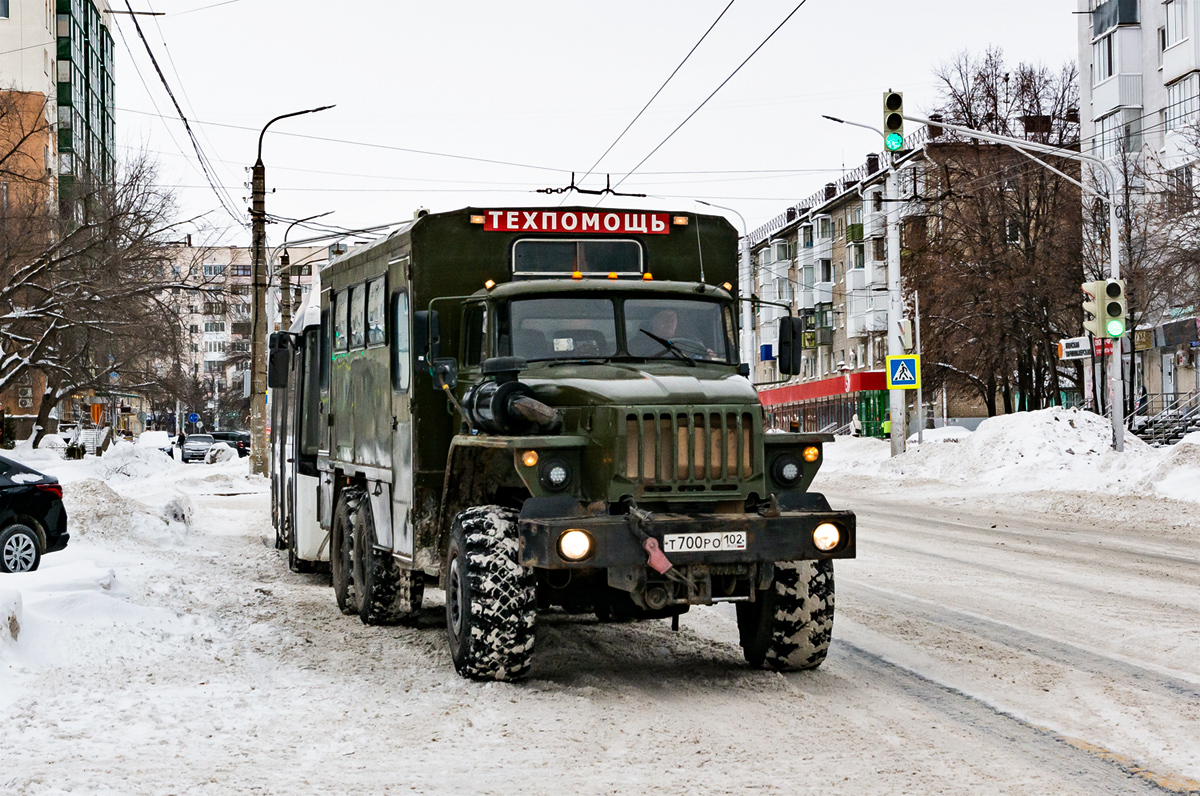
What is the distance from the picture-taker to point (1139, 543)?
Result: 18.5 metres

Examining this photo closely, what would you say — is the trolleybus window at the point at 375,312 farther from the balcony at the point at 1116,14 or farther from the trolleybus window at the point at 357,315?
the balcony at the point at 1116,14

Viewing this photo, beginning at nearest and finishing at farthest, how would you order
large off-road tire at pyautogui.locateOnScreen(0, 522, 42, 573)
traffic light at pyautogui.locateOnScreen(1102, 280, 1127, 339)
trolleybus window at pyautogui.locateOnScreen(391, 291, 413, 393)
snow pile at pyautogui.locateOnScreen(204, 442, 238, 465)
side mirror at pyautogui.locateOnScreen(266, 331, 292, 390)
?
1. trolleybus window at pyautogui.locateOnScreen(391, 291, 413, 393)
2. side mirror at pyautogui.locateOnScreen(266, 331, 292, 390)
3. large off-road tire at pyautogui.locateOnScreen(0, 522, 42, 573)
4. traffic light at pyautogui.locateOnScreen(1102, 280, 1127, 339)
5. snow pile at pyautogui.locateOnScreen(204, 442, 238, 465)

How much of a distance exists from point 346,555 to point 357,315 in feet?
6.60

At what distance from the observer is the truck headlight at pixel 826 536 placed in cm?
827

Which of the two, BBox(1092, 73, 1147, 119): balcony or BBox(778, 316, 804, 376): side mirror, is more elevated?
BBox(1092, 73, 1147, 119): balcony

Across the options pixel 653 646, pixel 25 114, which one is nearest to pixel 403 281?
pixel 653 646

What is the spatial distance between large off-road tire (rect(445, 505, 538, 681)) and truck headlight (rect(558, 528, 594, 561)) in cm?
44

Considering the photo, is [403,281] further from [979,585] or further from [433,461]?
[979,585]

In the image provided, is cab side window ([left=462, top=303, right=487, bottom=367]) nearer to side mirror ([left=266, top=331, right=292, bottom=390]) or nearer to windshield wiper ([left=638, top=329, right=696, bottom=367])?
windshield wiper ([left=638, top=329, right=696, bottom=367])

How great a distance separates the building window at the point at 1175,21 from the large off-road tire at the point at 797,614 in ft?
148

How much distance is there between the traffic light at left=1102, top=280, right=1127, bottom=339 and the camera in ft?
89.0

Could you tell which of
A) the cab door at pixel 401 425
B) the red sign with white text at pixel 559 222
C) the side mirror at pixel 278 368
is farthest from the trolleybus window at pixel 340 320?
the red sign with white text at pixel 559 222

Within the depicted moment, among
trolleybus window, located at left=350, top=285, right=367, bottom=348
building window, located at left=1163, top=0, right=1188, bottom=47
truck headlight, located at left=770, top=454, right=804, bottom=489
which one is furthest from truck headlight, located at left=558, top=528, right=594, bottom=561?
building window, located at left=1163, top=0, right=1188, bottom=47

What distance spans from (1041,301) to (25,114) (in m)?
44.5
